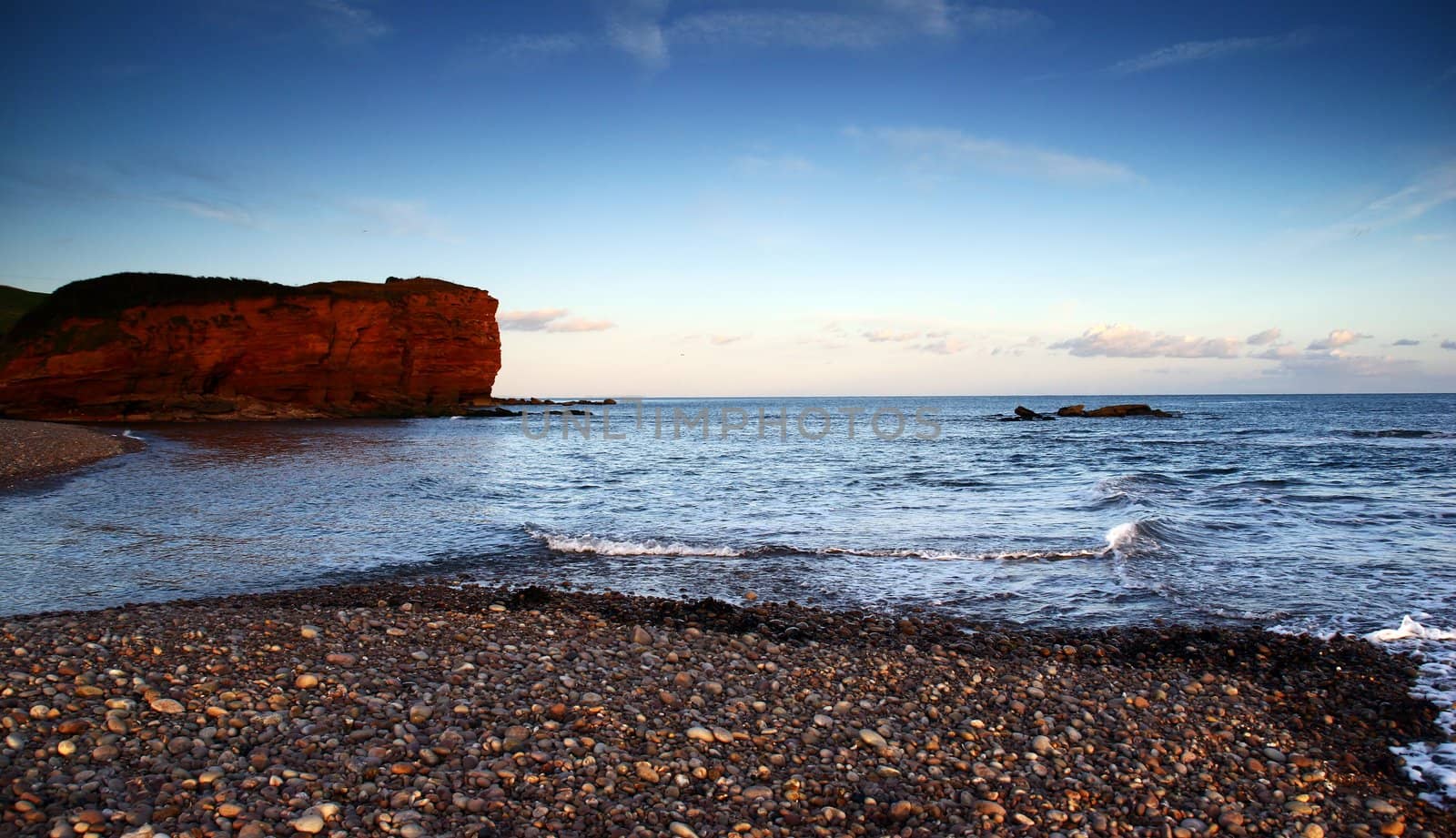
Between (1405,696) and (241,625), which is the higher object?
(241,625)

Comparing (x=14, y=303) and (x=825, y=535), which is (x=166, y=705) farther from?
(x=14, y=303)

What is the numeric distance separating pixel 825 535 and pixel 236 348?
203ft

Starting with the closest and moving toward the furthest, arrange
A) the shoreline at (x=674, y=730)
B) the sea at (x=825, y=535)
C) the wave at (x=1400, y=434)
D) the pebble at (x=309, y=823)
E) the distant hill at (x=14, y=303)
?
the pebble at (x=309, y=823)
the shoreline at (x=674, y=730)
the sea at (x=825, y=535)
the wave at (x=1400, y=434)
the distant hill at (x=14, y=303)

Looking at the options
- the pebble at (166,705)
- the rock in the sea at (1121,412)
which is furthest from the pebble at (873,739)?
the rock in the sea at (1121,412)

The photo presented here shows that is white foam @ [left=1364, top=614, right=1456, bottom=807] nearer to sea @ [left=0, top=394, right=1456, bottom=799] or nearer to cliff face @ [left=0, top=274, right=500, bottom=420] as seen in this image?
sea @ [left=0, top=394, right=1456, bottom=799]

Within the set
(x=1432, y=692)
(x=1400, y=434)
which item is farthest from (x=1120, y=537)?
(x=1400, y=434)

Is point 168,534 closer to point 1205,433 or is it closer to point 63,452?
point 63,452

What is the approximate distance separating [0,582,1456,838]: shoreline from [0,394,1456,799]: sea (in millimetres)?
1088

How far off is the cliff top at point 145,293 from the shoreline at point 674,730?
63.2 m

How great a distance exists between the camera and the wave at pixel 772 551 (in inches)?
513

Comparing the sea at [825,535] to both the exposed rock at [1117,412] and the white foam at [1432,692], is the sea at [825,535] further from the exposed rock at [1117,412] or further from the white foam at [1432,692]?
the exposed rock at [1117,412]

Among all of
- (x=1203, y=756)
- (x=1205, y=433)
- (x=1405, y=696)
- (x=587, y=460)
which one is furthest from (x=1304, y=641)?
(x=1205, y=433)

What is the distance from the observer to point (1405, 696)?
689 cm

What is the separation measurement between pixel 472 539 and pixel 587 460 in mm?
18755
